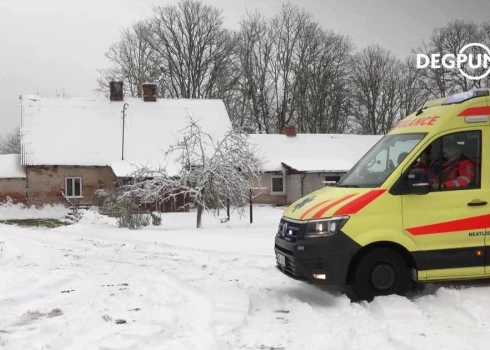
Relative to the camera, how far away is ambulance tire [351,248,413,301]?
21.4 feet

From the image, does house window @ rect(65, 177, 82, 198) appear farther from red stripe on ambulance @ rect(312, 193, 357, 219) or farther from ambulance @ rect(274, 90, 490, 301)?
red stripe on ambulance @ rect(312, 193, 357, 219)

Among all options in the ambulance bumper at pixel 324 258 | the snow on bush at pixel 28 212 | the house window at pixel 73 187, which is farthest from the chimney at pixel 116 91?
the ambulance bumper at pixel 324 258

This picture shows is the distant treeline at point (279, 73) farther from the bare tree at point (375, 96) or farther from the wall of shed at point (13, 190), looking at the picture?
the wall of shed at point (13, 190)

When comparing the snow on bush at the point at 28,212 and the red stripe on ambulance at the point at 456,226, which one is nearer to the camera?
the red stripe on ambulance at the point at 456,226

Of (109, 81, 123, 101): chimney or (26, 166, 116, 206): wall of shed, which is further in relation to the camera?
(109, 81, 123, 101): chimney

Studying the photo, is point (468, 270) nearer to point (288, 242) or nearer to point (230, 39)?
point (288, 242)

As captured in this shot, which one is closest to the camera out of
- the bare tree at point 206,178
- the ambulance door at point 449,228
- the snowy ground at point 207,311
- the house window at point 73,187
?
the snowy ground at point 207,311

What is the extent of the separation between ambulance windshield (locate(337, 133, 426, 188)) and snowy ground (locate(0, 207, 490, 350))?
1568 mm

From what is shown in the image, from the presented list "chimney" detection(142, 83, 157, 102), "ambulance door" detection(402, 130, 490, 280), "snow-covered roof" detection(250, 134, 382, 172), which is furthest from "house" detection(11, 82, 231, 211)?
"ambulance door" detection(402, 130, 490, 280)

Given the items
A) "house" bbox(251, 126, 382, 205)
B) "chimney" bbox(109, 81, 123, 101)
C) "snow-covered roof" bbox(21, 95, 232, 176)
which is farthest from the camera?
"chimney" bbox(109, 81, 123, 101)

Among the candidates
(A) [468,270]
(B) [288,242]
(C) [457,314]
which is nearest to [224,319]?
(B) [288,242]

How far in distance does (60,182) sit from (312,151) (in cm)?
1727

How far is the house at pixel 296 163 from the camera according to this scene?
34.5 metres

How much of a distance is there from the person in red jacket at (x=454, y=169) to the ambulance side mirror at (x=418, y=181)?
31 cm
